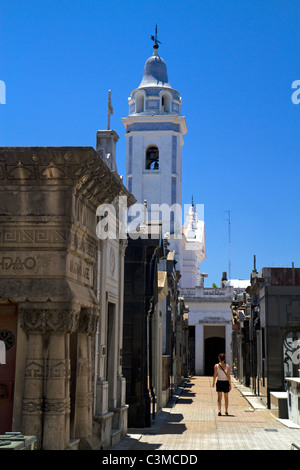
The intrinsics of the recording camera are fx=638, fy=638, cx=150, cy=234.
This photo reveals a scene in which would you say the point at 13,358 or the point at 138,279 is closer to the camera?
the point at 13,358

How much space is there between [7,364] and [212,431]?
6468mm

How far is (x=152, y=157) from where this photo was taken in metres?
51.1

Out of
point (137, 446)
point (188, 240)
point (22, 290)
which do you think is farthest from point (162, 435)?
point (188, 240)

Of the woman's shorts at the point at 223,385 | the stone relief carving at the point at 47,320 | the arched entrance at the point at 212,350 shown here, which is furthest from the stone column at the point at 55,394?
the arched entrance at the point at 212,350

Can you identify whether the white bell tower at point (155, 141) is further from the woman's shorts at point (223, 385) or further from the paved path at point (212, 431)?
the woman's shorts at point (223, 385)

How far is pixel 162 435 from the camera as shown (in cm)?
1338

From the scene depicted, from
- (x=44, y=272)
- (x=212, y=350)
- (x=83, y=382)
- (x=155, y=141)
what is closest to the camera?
(x=44, y=272)

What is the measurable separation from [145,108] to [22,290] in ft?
141

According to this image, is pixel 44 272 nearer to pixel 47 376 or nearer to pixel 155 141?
pixel 47 376

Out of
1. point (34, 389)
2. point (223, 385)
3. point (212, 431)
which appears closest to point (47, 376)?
point (34, 389)

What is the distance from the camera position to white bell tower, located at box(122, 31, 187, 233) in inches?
1944

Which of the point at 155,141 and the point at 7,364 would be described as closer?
the point at 7,364

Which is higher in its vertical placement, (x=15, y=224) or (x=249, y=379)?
(x=15, y=224)

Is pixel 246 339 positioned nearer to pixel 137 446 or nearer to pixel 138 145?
pixel 137 446
